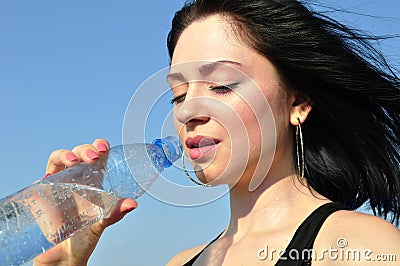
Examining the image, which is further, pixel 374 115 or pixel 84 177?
pixel 374 115

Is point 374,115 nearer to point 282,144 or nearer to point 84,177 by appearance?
point 282,144

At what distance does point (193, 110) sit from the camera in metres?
3.14

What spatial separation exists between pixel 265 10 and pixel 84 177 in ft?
4.17

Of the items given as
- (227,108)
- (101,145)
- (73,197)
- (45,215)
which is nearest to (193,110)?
(227,108)

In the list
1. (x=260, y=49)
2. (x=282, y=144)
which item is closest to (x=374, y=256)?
(x=282, y=144)

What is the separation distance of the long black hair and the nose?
0.40m

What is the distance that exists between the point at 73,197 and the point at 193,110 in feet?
2.36

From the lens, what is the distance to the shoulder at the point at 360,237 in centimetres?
268

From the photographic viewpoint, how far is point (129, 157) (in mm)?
3795

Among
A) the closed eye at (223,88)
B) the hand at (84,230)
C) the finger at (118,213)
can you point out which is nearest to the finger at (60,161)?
the hand at (84,230)

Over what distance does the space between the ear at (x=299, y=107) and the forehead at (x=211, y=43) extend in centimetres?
37

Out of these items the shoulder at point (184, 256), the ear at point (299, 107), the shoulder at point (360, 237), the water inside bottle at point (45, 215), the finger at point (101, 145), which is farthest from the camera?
the shoulder at point (184, 256)

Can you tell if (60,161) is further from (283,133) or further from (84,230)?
(283,133)

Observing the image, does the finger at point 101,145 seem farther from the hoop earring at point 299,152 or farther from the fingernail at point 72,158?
the hoop earring at point 299,152
